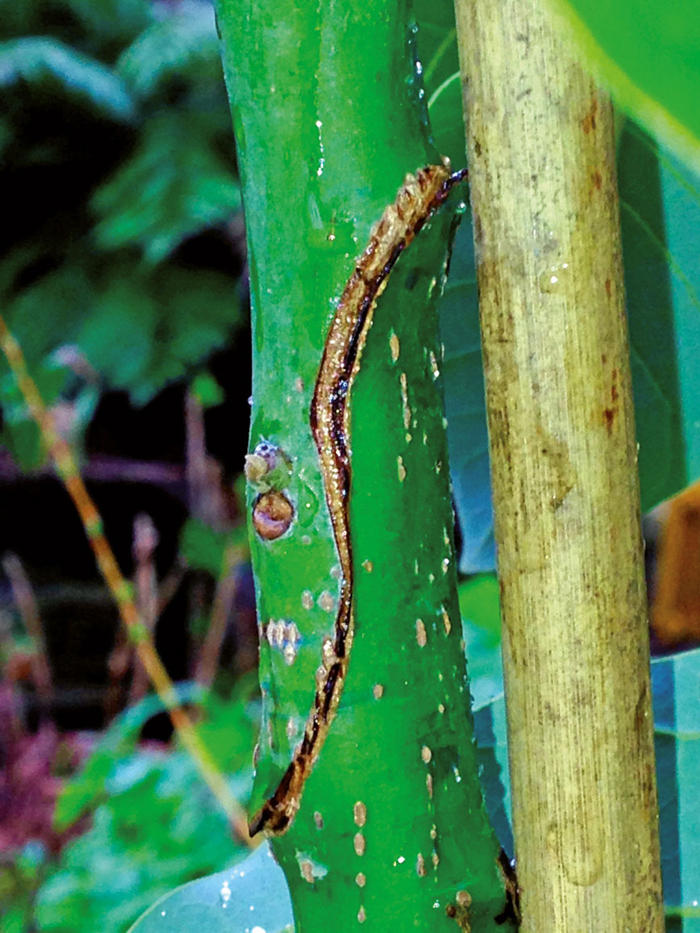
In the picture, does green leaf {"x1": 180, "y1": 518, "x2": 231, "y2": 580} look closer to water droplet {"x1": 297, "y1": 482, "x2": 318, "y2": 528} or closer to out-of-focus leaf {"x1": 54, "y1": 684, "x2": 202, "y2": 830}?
out-of-focus leaf {"x1": 54, "y1": 684, "x2": 202, "y2": 830}

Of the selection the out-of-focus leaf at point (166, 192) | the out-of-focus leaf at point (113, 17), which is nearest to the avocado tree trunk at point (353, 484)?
the out-of-focus leaf at point (166, 192)

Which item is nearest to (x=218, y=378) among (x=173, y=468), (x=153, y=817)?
(x=173, y=468)

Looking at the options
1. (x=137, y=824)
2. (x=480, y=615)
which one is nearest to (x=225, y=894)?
(x=480, y=615)

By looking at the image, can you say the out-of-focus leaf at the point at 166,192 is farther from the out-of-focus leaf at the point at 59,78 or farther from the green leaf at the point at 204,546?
the green leaf at the point at 204,546

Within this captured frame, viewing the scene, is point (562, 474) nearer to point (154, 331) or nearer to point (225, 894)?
point (225, 894)

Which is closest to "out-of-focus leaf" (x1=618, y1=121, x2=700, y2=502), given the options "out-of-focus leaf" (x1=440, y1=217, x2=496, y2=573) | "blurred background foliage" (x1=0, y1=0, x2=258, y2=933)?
"out-of-focus leaf" (x1=440, y1=217, x2=496, y2=573)
